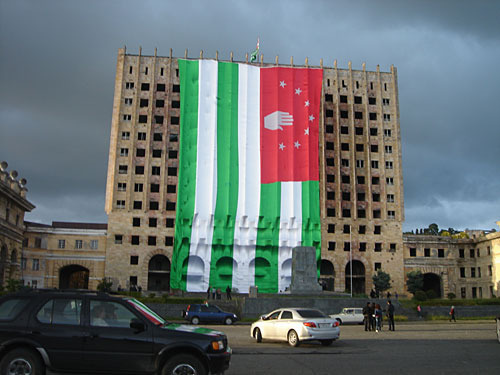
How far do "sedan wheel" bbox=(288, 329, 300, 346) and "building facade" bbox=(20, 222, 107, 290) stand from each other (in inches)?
2068

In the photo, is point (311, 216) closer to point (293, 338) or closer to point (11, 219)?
point (11, 219)

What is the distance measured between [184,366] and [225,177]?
5801 cm

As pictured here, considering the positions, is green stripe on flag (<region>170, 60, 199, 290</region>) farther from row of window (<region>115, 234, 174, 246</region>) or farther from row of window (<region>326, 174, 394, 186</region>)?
row of window (<region>326, 174, 394, 186</region>)

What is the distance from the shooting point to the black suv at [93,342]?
30.1 feet

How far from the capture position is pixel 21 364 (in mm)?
9172

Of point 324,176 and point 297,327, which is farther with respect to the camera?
point 324,176

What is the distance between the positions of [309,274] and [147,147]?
38.9m

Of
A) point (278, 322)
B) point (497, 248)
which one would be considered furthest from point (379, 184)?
point (278, 322)

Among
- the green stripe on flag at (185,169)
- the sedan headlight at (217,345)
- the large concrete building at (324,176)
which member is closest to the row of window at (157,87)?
the large concrete building at (324,176)

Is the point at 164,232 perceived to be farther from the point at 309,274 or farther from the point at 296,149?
the point at 309,274

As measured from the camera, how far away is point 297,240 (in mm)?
66812

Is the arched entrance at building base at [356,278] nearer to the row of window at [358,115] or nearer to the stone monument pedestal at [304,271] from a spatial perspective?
the row of window at [358,115]

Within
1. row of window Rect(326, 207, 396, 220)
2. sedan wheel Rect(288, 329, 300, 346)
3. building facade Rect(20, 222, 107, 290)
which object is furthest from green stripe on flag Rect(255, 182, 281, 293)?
sedan wheel Rect(288, 329, 300, 346)

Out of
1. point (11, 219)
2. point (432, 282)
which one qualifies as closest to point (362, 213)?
point (432, 282)
